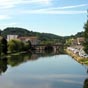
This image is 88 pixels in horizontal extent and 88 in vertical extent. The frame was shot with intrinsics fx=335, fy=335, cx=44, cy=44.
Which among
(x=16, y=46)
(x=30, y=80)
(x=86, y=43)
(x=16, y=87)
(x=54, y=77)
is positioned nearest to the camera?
(x=16, y=87)

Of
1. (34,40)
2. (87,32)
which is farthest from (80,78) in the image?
(34,40)

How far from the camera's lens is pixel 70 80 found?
40.8 metres

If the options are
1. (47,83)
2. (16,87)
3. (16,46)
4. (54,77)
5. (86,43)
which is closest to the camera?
(16,87)

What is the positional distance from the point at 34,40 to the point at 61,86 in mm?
158064

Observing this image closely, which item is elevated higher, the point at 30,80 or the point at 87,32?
the point at 87,32

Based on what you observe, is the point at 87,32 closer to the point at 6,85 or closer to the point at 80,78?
the point at 80,78

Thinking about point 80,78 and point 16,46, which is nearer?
point 80,78

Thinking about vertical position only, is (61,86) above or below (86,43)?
below

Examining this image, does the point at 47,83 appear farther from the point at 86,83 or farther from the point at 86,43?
the point at 86,43

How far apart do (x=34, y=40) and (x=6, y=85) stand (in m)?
157

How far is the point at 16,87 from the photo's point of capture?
118 feet

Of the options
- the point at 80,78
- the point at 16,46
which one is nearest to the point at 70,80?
the point at 80,78

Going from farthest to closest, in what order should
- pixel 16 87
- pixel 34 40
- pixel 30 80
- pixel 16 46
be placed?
pixel 34 40
pixel 16 46
pixel 30 80
pixel 16 87

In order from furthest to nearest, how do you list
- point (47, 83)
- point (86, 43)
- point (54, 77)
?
1. point (86, 43)
2. point (54, 77)
3. point (47, 83)
